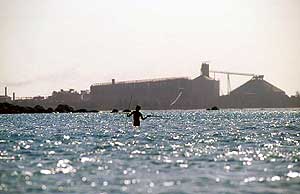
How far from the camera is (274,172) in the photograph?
2812 centimetres

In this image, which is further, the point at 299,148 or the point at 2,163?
the point at 299,148

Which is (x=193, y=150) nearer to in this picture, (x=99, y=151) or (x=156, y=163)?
(x=99, y=151)

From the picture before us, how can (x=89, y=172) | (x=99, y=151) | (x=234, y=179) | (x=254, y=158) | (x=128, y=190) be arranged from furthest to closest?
(x=99, y=151) < (x=254, y=158) < (x=89, y=172) < (x=234, y=179) < (x=128, y=190)

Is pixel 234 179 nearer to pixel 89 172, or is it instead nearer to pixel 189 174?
pixel 189 174

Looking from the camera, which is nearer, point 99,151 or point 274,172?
point 274,172

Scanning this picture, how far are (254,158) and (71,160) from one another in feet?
31.1

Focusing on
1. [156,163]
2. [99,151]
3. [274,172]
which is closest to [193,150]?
[99,151]

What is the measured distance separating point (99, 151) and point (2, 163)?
26.6ft

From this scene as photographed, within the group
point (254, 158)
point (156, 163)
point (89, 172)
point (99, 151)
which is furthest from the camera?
point (99, 151)

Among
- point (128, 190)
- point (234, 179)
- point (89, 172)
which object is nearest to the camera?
point (128, 190)

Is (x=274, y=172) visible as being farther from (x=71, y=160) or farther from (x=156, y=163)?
(x=71, y=160)

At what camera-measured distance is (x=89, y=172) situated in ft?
91.6

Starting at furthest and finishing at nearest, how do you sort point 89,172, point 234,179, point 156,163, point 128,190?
point 156,163, point 89,172, point 234,179, point 128,190

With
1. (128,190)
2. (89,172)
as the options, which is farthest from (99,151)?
(128,190)
